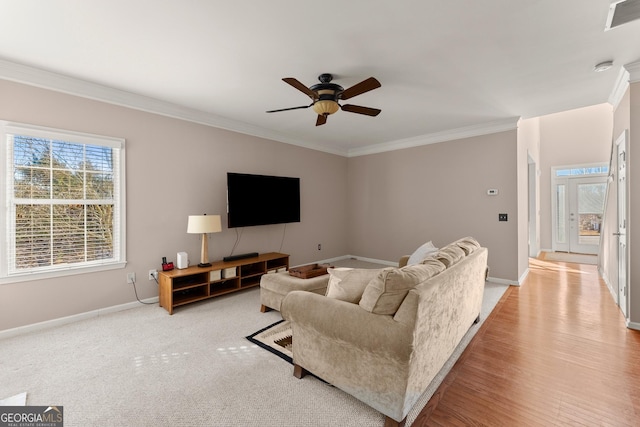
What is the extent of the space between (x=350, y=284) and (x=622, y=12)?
9.02 feet

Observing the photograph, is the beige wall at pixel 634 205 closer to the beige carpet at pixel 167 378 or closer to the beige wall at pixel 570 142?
the beige carpet at pixel 167 378

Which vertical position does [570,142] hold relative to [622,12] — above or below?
above

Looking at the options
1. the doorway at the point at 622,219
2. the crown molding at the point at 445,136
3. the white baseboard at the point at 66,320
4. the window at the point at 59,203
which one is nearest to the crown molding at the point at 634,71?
the doorway at the point at 622,219

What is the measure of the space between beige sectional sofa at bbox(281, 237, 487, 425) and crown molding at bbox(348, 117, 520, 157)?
3486 millimetres

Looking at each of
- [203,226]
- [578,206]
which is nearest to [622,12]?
[203,226]

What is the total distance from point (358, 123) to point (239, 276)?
3026 millimetres

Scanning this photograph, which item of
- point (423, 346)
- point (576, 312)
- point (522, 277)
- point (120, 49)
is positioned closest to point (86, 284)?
point (120, 49)

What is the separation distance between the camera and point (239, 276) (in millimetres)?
4078

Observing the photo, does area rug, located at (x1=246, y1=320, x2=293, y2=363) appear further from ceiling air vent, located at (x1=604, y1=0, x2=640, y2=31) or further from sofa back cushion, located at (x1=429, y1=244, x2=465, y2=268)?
ceiling air vent, located at (x1=604, y1=0, x2=640, y2=31)

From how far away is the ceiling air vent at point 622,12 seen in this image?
1950mm

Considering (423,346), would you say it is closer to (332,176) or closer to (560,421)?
(560,421)

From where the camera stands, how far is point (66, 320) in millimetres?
3098

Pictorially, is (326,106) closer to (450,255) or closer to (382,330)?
(450,255)

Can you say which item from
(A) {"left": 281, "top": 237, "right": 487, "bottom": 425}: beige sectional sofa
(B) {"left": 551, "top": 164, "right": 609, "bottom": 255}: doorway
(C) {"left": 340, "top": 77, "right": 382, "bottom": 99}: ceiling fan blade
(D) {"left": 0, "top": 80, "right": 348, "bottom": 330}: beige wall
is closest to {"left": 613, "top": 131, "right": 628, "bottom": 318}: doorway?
(A) {"left": 281, "top": 237, "right": 487, "bottom": 425}: beige sectional sofa
